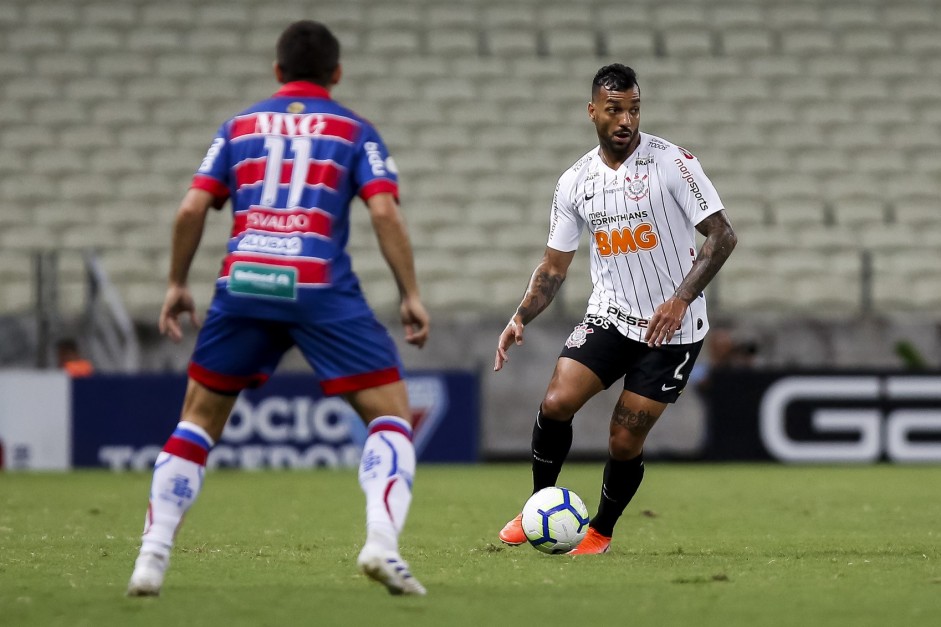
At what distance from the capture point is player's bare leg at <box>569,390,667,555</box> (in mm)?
7141

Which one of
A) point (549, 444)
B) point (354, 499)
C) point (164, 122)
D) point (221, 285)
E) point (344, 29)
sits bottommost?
point (354, 499)

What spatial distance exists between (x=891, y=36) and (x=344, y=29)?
7.56 m

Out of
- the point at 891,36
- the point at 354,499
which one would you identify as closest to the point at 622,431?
the point at 354,499

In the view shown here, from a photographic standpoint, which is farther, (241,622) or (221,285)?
(221,285)

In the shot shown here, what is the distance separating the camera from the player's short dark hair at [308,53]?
529cm

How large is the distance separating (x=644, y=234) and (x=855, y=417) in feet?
28.4

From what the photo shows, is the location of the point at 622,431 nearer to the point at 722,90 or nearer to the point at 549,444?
the point at 549,444

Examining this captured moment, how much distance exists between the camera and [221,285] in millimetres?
5262

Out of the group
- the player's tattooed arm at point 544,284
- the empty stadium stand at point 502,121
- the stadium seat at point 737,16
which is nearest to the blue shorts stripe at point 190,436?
the player's tattooed arm at point 544,284

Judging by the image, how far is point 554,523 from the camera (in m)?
6.92

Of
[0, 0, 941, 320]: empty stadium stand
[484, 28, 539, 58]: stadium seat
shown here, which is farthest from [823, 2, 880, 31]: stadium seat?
[484, 28, 539, 58]: stadium seat

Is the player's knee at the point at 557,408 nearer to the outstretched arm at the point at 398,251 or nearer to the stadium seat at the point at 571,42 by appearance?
the outstretched arm at the point at 398,251

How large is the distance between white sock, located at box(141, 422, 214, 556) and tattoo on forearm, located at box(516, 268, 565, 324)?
2.42 meters

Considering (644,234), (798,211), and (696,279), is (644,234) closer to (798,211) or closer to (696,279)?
(696,279)
